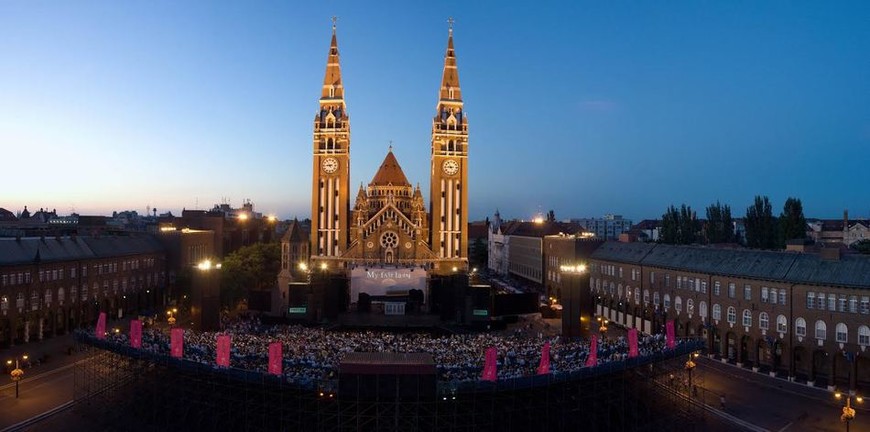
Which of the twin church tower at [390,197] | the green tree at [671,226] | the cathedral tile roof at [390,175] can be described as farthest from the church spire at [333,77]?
the green tree at [671,226]

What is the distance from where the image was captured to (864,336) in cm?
4269

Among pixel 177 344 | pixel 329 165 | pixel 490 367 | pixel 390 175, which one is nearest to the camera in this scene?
pixel 490 367

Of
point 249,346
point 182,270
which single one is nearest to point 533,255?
point 182,270

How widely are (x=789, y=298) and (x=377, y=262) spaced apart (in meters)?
52.8

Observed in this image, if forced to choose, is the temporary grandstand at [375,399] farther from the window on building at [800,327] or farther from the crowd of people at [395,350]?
the window on building at [800,327]

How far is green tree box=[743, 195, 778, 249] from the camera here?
78.6 metres

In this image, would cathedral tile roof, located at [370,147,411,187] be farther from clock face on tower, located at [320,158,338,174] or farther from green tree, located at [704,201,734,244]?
green tree, located at [704,201,734,244]

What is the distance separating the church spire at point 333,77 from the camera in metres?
97.1

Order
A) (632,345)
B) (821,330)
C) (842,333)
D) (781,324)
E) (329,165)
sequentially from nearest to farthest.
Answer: (632,345) < (842,333) < (821,330) < (781,324) < (329,165)

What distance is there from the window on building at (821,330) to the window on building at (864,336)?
2.12 m

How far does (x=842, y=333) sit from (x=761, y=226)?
3841 cm

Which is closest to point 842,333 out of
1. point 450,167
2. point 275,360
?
point 275,360

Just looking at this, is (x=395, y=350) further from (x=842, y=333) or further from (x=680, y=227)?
(x=680, y=227)

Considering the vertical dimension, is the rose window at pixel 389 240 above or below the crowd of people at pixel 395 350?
above
